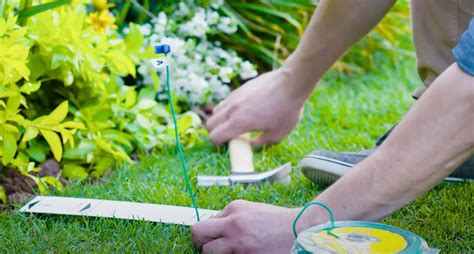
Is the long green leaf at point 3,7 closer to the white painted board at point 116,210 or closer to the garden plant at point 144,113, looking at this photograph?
the garden plant at point 144,113

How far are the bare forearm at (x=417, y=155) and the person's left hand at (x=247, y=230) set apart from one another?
0.36ft

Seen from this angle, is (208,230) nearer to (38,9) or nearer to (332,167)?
(332,167)

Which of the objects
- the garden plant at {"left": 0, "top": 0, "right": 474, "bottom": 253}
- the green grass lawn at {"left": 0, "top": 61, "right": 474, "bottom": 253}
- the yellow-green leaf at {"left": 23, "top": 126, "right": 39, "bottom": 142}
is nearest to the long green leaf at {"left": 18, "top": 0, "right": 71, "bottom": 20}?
the garden plant at {"left": 0, "top": 0, "right": 474, "bottom": 253}

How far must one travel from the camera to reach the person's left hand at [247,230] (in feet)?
4.56

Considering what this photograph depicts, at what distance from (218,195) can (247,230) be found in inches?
16.3

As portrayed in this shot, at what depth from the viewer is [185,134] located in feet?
7.56

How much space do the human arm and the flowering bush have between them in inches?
10.6

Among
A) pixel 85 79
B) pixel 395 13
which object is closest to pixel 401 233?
pixel 85 79

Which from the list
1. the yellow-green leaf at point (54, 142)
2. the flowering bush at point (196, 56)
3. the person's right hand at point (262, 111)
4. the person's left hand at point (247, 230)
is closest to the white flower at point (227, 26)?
the flowering bush at point (196, 56)

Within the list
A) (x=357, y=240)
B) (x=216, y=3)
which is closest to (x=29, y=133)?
(x=357, y=240)

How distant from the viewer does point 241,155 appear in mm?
2098

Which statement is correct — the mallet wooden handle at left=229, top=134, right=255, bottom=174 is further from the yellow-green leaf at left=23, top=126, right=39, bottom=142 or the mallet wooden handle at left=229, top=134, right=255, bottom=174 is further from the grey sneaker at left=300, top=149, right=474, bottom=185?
the yellow-green leaf at left=23, top=126, right=39, bottom=142

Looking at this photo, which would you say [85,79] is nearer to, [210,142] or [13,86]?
[13,86]

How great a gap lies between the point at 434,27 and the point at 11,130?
100cm
